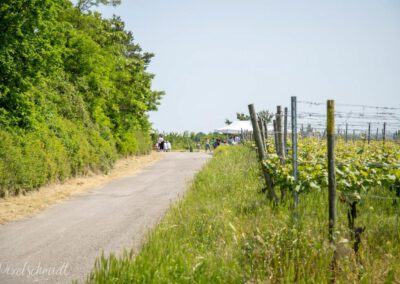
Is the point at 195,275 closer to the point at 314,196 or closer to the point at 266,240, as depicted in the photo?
the point at 266,240

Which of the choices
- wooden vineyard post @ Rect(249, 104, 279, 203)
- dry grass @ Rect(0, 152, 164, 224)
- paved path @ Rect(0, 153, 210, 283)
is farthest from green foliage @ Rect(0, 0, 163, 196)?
wooden vineyard post @ Rect(249, 104, 279, 203)

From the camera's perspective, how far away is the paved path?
5.99 m

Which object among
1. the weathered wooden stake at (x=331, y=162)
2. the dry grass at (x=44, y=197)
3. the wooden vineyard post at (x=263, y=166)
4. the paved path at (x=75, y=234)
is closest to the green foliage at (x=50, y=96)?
the dry grass at (x=44, y=197)

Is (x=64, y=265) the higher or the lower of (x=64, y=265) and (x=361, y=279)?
the lower

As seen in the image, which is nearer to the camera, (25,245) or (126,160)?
(25,245)

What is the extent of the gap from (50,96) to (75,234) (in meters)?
9.34

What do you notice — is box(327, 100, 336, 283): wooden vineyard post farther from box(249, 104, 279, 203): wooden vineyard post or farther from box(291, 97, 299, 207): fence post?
box(249, 104, 279, 203): wooden vineyard post

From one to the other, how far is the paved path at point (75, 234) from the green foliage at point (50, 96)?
193 cm

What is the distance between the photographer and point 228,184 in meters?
11.2

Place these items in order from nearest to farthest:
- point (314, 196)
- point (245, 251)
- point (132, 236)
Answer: point (245, 251)
point (132, 236)
point (314, 196)

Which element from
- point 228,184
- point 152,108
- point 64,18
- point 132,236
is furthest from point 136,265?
point 152,108

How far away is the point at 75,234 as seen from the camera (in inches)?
321

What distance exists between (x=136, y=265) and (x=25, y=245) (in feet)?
12.0

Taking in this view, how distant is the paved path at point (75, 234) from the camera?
599cm
